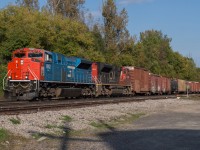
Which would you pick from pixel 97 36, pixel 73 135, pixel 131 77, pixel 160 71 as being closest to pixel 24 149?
pixel 73 135

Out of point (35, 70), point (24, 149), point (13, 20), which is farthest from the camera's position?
point (13, 20)

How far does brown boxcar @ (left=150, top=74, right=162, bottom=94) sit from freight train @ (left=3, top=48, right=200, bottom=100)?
930 centimetres

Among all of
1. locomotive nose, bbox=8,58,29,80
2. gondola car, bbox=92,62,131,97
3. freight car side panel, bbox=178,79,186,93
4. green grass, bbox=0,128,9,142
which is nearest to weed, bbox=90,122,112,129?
green grass, bbox=0,128,9,142

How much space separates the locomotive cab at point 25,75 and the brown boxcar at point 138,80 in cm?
1824

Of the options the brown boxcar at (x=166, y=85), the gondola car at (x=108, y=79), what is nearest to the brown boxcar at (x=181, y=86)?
the brown boxcar at (x=166, y=85)

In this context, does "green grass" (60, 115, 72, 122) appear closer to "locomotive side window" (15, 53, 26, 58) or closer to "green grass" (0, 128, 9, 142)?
"green grass" (0, 128, 9, 142)

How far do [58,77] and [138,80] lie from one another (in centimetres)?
1844

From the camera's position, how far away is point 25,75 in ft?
76.0

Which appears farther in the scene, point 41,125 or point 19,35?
point 19,35

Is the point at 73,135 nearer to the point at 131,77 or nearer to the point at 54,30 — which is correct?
the point at 131,77

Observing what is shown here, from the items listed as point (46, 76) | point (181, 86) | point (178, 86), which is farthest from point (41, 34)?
point (181, 86)

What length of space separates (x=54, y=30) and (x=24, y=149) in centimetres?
3548

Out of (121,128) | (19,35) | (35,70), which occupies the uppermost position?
(19,35)

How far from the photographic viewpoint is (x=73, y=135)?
11617 mm
